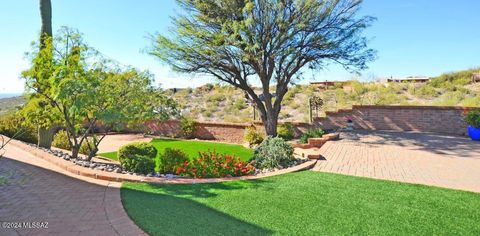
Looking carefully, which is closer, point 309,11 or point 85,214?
point 85,214

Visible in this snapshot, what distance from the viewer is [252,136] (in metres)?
13.8

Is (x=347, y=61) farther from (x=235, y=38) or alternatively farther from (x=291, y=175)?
(x=291, y=175)

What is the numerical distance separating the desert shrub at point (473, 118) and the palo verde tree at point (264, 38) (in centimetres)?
441

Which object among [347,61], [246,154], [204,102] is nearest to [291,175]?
[246,154]

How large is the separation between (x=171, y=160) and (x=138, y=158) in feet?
2.71

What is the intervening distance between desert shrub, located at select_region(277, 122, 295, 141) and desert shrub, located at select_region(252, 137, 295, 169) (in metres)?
5.54

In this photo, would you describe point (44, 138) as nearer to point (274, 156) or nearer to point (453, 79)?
point (274, 156)

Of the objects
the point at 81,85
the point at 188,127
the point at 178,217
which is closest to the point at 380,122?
the point at 188,127

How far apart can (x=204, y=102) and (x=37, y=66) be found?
1986cm

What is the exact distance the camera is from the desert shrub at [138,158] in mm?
7331

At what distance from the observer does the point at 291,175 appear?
22.9ft

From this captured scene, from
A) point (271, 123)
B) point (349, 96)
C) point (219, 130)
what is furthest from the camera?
point (349, 96)

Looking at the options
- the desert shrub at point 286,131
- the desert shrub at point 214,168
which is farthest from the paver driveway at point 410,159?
the desert shrub at point 286,131

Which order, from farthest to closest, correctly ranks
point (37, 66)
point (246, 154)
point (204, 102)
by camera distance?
point (204, 102) → point (246, 154) → point (37, 66)
